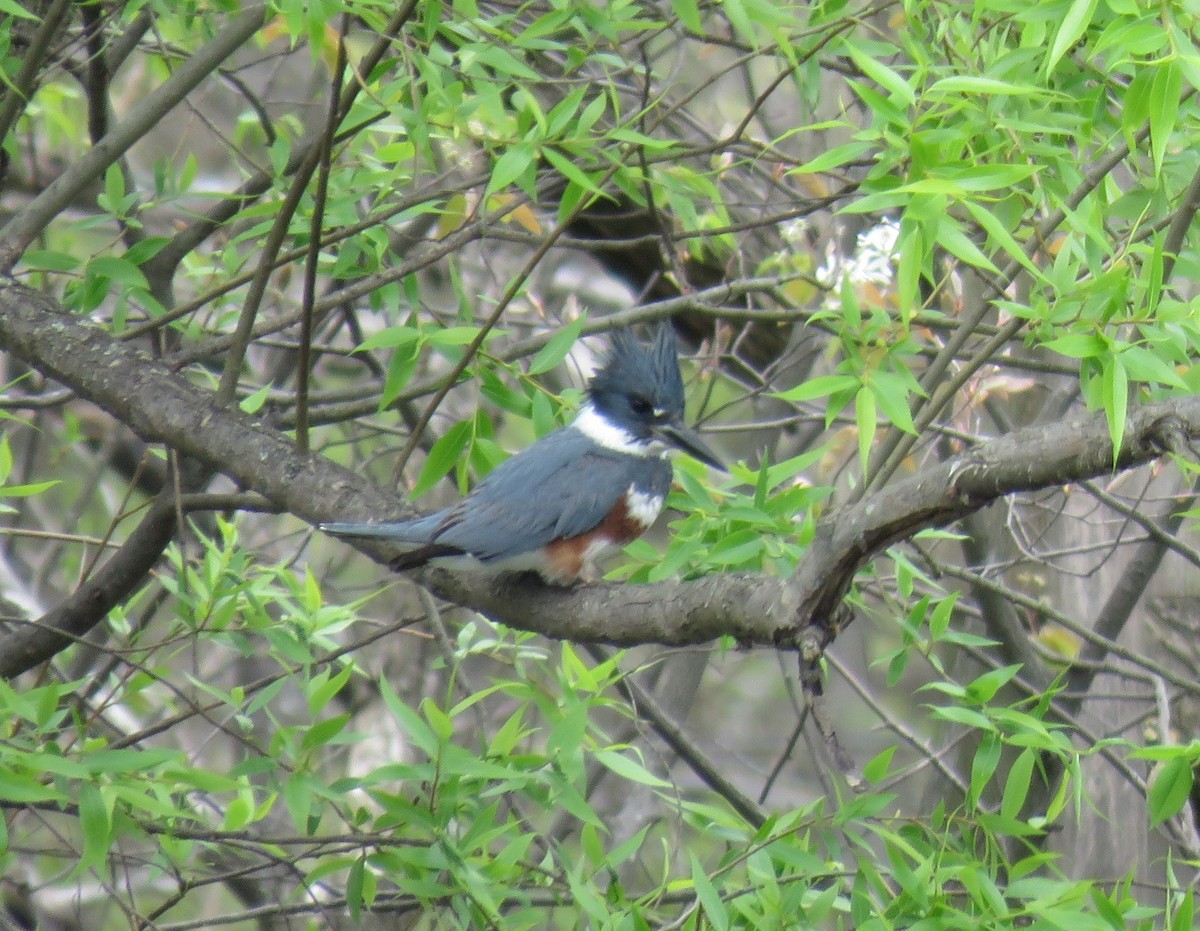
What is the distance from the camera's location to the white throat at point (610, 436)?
10.7 feet

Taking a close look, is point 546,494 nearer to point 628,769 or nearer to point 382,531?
point 382,531

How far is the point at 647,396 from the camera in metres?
3.40

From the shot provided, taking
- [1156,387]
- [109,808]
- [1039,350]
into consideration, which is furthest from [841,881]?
[1039,350]

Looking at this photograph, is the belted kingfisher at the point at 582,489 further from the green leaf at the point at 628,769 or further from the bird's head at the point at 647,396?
the green leaf at the point at 628,769

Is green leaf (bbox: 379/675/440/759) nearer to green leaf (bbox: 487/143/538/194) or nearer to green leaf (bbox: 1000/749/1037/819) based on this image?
green leaf (bbox: 487/143/538/194)

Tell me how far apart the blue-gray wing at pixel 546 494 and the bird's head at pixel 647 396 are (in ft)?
0.42

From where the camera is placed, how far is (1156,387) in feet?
7.95

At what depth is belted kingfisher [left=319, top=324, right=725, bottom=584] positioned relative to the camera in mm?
2795

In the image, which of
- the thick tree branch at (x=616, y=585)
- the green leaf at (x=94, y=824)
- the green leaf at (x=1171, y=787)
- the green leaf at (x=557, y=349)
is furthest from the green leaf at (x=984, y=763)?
the green leaf at (x=94, y=824)

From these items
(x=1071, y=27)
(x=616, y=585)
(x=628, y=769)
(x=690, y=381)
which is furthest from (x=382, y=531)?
(x=690, y=381)

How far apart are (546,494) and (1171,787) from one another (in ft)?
4.57

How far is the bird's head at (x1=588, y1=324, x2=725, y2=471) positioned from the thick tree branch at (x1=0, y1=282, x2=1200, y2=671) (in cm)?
64

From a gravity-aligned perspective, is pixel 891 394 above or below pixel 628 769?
above

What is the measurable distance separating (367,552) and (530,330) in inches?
104
